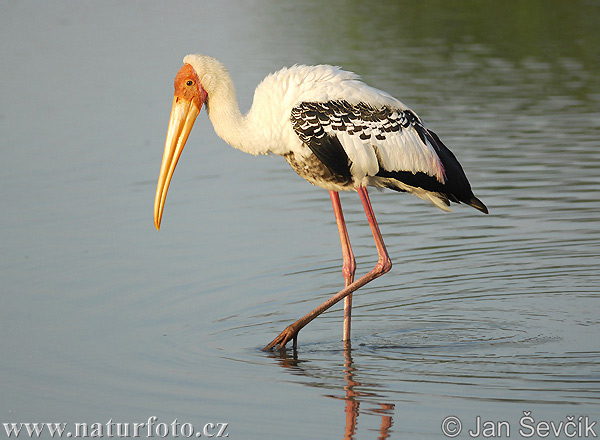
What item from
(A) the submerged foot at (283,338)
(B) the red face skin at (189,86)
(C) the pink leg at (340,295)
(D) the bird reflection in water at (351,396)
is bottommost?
(D) the bird reflection in water at (351,396)

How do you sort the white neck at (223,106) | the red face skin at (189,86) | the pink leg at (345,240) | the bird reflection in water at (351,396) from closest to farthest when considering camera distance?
the bird reflection in water at (351,396) < the white neck at (223,106) < the red face skin at (189,86) < the pink leg at (345,240)

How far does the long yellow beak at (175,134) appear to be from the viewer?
732 centimetres

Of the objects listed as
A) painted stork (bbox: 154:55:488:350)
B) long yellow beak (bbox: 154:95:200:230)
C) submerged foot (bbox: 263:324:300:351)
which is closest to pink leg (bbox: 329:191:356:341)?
painted stork (bbox: 154:55:488:350)

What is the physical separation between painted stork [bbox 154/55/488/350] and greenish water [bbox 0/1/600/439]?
33cm

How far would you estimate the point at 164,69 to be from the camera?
688 inches

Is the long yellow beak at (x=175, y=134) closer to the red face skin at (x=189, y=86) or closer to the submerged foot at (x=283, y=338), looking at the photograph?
the red face skin at (x=189, y=86)

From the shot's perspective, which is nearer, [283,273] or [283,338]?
[283,338]

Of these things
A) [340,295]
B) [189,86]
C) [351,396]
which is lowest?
[351,396]

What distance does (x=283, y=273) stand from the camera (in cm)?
843

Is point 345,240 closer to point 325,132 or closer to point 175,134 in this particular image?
point 325,132

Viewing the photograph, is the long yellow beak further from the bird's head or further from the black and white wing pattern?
the black and white wing pattern

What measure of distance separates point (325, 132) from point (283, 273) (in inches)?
71.5

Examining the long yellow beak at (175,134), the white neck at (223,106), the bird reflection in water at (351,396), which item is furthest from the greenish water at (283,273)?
the long yellow beak at (175,134)

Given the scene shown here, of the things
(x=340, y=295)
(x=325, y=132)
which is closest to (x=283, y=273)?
(x=340, y=295)
